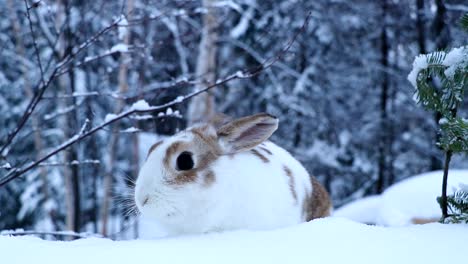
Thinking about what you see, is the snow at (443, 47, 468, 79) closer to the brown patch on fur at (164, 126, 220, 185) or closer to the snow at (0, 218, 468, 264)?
the snow at (0, 218, 468, 264)

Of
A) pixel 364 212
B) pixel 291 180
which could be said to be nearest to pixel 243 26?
pixel 364 212

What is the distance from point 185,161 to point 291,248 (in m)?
0.85

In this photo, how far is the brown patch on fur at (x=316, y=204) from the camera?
299 cm

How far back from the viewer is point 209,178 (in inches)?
96.0

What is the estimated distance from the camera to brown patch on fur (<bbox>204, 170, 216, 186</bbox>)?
2.43m

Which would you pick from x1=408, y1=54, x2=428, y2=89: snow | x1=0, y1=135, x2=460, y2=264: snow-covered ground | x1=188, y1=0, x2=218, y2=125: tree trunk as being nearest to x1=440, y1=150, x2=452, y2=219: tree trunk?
x1=0, y1=135, x2=460, y2=264: snow-covered ground

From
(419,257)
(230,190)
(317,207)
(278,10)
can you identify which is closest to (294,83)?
(278,10)

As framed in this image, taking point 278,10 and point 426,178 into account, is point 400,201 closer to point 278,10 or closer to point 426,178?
point 426,178

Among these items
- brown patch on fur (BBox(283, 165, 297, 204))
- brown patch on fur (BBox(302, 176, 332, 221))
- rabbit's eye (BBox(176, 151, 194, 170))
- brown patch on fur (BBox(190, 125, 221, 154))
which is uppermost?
brown patch on fur (BBox(190, 125, 221, 154))

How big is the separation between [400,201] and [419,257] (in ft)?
14.7

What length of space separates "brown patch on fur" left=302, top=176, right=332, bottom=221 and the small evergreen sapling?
0.90 m

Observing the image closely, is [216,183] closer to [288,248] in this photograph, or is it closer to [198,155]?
[198,155]

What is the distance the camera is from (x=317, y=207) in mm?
3143

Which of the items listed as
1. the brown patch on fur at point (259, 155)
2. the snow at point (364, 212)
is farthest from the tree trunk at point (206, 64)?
the brown patch on fur at point (259, 155)
